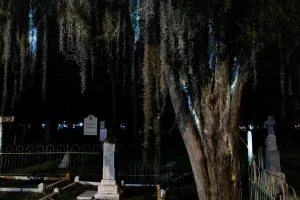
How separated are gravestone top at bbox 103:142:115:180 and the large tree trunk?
15.9 ft

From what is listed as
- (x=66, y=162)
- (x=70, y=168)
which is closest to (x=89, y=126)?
(x=66, y=162)

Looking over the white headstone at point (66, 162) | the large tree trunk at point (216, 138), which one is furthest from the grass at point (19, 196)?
the large tree trunk at point (216, 138)

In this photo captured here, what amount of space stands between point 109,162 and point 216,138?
535 centimetres

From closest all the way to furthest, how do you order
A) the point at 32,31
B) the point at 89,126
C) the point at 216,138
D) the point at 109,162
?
the point at 216,138 < the point at 32,31 < the point at 109,162 < the point at 89,126

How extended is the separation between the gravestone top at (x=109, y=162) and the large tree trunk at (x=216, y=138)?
4.86 m

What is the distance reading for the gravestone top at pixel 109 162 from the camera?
36.2 feet

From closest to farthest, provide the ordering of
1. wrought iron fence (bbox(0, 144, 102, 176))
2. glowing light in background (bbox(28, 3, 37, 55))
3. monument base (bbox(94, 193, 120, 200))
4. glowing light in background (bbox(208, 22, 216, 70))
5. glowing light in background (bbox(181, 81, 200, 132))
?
glowing light in background (bbox(208, 22, 216, 70)), glowing light in background (bbox(181, 81, 200, 132)), glowing light in background (bbox(28, 3, 37, 55)), monument base (bbox(94, 193, 120, 200)), wrought iron fence (bbox(0, 144, 102, 176))

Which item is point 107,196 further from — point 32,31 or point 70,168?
point 70,168

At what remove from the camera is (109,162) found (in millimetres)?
11164

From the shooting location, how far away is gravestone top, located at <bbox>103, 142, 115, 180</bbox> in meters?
11.0

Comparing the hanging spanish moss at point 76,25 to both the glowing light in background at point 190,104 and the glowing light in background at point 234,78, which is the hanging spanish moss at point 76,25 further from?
the glowing light in background at point 234,78

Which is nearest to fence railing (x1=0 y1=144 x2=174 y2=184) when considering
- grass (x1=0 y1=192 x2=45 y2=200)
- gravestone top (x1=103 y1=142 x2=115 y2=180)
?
gravestone top (x1=103 y1=142 x2=115 y2=180)

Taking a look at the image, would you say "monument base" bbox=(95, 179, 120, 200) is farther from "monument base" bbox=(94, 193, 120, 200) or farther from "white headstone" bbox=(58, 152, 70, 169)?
"white headstone" bbox=(58, 152, 70, 169)

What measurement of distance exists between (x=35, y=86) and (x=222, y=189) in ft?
71.4
